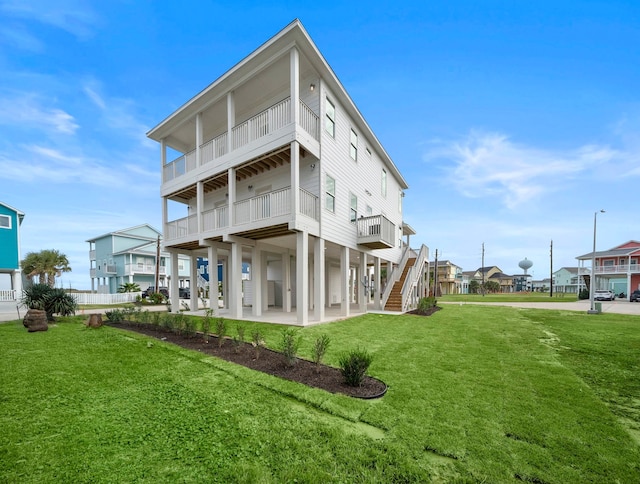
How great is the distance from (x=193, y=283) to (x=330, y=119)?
12.2 meters

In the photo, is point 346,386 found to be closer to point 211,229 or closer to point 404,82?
point 211,229

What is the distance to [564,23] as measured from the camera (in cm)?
958

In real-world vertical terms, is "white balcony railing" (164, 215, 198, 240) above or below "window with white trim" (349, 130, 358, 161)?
below

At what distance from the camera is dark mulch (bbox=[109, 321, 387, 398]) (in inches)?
178

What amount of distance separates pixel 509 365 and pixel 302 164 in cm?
989

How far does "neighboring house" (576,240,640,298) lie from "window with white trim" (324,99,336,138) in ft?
129

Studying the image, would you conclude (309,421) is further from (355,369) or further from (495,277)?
(495,277)

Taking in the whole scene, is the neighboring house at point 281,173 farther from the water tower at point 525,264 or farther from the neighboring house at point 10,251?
the water tower at point 525,264

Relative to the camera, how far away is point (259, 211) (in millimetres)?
11047

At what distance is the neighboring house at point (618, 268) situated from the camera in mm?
35688

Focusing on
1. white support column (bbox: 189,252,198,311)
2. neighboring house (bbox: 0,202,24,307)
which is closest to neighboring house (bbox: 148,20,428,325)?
white support column (bbox: 189,252,198,311)

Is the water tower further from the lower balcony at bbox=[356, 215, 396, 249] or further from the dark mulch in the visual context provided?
the dark mulch

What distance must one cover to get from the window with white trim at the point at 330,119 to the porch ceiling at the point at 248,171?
2.26 metres

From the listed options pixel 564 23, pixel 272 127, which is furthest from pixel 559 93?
pixel 272 127
